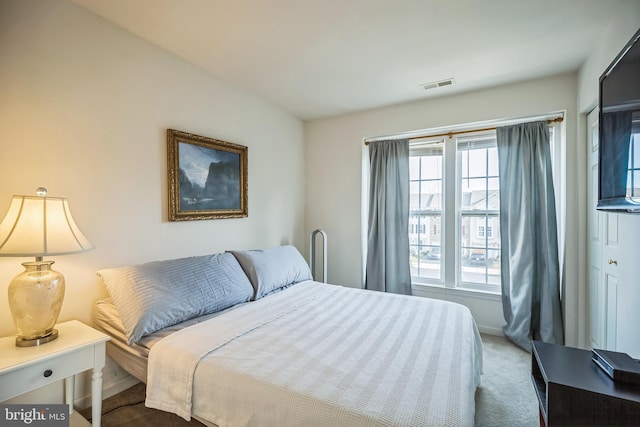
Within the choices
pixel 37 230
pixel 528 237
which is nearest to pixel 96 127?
pixel 37 230

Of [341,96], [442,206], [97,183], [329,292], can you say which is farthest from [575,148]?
[97,183]

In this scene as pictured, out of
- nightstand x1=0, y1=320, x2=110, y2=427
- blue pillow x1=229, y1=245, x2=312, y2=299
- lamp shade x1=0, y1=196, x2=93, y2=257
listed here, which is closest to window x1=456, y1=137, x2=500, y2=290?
blue pillow x1=229, y1=245, x2=312, y2=299

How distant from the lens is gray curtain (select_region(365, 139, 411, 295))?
11.4 ft

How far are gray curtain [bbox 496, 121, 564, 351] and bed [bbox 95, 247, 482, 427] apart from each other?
3.90ft

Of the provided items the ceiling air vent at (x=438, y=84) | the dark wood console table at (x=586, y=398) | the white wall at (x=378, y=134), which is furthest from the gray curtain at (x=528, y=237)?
the dark wood console table at (x=586, y=398)

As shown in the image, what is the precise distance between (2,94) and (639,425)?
314 cm

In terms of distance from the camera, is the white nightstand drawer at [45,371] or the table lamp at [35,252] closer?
the white nightstand drawer at [45,371]

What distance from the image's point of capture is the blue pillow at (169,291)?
5.63ft

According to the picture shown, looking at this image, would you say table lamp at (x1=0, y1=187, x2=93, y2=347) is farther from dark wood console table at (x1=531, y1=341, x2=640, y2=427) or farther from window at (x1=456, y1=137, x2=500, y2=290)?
window at (x1=456, y1=137, x2=500, y2=290)

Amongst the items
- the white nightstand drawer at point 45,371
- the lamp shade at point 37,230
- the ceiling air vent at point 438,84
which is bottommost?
the white nightstand drawer at point 45,371

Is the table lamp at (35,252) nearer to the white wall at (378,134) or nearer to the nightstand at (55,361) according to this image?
the nightstand at (55,361)

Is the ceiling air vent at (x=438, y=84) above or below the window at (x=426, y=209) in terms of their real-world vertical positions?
above

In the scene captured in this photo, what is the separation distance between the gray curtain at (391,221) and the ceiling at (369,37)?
2.78ft

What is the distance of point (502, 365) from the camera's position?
2.49 m
